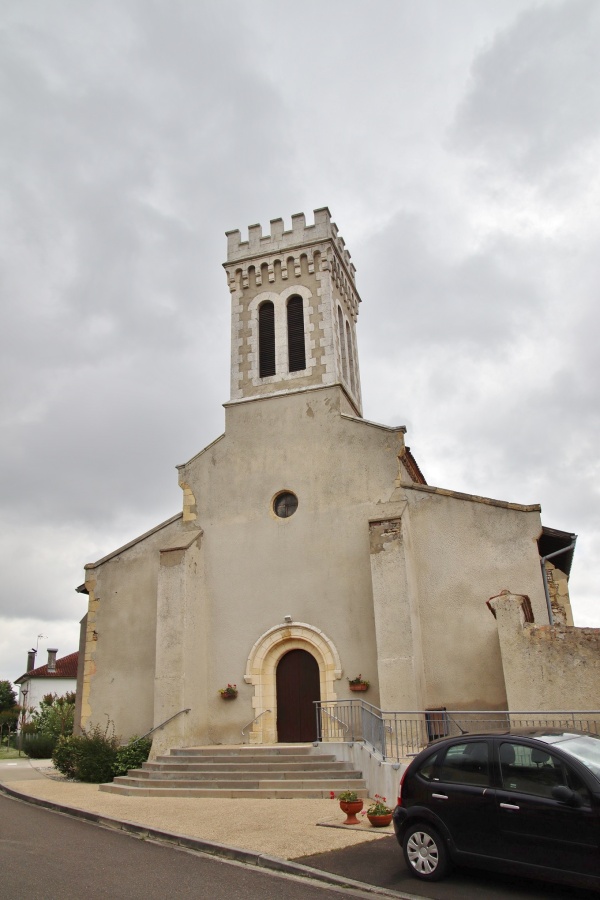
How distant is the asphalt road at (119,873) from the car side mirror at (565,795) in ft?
6.99

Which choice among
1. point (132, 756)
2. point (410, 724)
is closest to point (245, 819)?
point (410, 724)

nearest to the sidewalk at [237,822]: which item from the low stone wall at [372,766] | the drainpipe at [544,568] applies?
the low stone wall at [372,766]

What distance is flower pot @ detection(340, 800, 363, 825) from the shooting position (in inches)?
362

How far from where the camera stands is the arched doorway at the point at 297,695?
1636 cm

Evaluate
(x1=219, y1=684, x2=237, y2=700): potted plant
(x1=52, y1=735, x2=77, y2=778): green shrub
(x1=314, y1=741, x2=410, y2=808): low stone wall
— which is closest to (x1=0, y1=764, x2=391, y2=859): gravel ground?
(x1=314, y1=741, x2=410, y2=808): low stone wall

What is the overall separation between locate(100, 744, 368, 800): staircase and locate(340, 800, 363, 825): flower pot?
8.47 feet

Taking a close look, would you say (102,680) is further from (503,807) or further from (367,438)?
(503,807)

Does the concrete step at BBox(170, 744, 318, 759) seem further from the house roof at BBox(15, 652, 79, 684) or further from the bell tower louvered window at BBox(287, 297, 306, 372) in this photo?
the house roof at BBox(15, 652, 79, 684)

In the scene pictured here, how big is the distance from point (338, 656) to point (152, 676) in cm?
505

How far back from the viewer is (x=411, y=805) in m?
6.91

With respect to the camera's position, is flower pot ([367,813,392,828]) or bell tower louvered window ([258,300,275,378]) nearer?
flower pot ([367,813,392,828])

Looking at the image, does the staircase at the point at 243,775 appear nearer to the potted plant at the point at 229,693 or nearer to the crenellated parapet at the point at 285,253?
the potted plant at the point at 229,693

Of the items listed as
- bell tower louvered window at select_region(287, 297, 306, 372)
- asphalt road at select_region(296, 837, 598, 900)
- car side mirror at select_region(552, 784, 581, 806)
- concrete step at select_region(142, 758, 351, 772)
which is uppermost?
bell tower louvered window at select_region(287, 297, 306, 372)

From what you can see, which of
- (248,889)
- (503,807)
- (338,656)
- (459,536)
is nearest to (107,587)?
(338,656)
